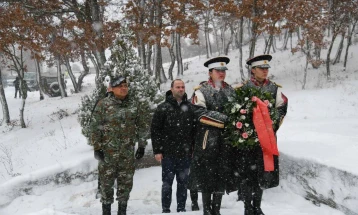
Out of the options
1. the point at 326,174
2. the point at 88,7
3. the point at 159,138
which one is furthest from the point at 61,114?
the point at 326,174

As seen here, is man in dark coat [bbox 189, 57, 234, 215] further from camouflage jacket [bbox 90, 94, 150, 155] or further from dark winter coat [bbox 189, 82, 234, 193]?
camouflage jacket [bbox 90, 94, 150, 155]

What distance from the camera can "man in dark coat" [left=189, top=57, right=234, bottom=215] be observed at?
3.97 m

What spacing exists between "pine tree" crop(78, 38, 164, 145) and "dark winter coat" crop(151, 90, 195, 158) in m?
2.46

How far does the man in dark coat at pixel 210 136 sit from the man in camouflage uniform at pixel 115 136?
925mm

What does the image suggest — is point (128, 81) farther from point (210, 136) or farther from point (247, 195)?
A: point (247, 195)

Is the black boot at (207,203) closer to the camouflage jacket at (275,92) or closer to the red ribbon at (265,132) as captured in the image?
the red ribbon at (265,132)

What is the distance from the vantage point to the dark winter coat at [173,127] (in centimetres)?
496

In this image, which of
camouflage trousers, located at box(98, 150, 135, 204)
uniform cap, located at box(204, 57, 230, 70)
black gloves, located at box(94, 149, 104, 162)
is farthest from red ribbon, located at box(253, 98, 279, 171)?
black gloves, located at box(94, 149, 104, 162)

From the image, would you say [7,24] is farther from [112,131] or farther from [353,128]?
[353,128]

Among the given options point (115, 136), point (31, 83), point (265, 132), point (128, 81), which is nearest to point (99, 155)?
point (115, 136)

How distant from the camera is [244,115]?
12.7 feet

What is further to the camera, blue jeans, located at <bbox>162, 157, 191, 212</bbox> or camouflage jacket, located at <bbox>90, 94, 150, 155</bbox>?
blue jeans, located at <bbox>162, 157, 191, 212</bbox>

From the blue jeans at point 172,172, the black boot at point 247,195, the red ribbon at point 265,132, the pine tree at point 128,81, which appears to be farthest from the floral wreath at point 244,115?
the pine tree at point 128,81

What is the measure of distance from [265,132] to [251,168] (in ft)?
1.81
